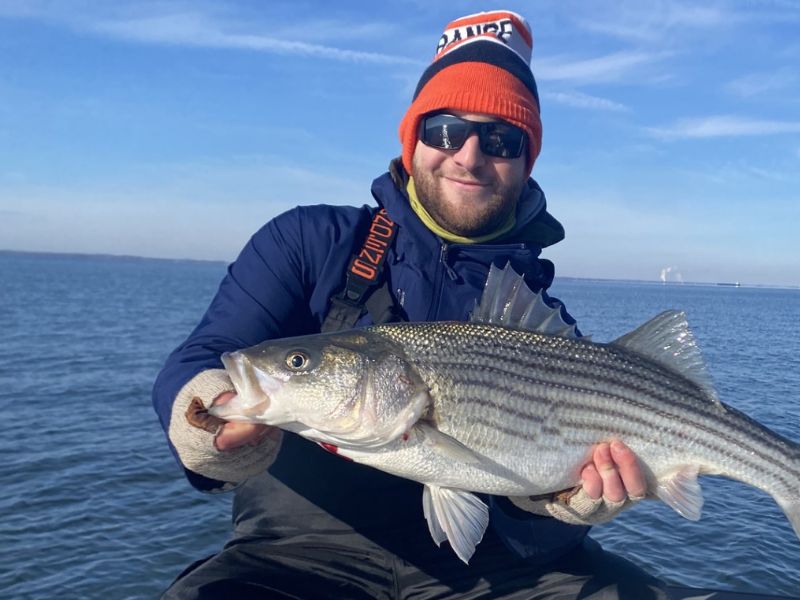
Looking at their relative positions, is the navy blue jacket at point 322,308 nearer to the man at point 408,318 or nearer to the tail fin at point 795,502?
the man at point 408,318

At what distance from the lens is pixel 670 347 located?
4.56m

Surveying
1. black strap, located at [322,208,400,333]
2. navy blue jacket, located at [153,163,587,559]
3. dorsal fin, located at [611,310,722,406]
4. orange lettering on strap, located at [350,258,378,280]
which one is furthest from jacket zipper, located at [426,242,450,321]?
dorsal fin, located at [611,310,722,406]

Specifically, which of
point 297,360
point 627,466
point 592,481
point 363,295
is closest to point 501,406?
point 592,481

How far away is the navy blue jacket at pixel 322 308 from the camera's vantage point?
4855 mm

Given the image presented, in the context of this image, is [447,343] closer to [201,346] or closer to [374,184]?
[201,346]

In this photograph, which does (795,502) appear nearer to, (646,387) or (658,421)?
(658,421)

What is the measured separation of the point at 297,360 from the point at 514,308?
151 centimetres

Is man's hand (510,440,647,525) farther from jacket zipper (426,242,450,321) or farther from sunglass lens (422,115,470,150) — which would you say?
sunglass lens (422,115,470,150)

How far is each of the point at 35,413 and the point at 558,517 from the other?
15.2 meters

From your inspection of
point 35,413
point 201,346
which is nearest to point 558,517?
point 201,346

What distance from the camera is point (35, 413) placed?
16.4m

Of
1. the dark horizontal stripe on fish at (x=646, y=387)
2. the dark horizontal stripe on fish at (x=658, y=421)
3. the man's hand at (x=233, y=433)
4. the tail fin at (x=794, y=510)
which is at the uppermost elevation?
the dark horizontal stripe on fish at (x=646, y=387)

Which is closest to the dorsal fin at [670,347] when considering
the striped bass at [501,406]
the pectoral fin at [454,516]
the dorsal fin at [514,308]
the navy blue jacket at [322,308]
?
the striped bass at [501,406]

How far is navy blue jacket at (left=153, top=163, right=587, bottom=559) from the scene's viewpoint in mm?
4855
